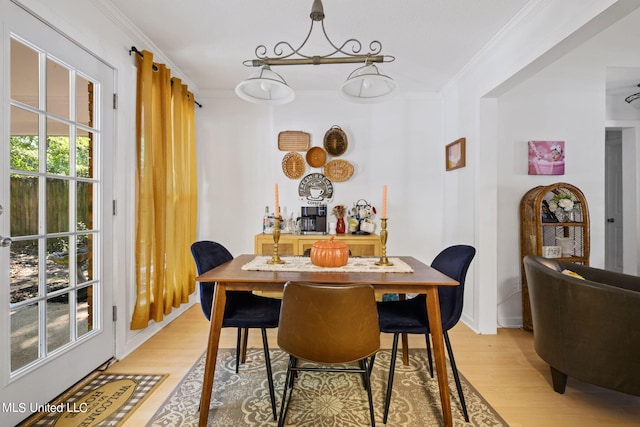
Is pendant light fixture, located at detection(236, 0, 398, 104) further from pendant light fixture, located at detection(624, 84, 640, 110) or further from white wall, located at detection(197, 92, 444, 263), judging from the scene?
pendant light fixture, located at detection(624, 84, 640, 110)

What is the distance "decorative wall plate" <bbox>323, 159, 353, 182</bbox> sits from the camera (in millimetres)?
3656

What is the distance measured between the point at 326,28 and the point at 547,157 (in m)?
2.35

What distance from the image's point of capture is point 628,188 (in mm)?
3670

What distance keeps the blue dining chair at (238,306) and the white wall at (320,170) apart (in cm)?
160

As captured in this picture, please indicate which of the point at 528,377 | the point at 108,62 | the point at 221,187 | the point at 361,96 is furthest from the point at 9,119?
the point at 528,377

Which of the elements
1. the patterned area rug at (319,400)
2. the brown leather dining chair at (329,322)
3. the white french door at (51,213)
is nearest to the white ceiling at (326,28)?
the white french door at (51,213)

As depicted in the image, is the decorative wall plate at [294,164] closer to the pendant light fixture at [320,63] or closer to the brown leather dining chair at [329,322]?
the pendant light fixture at [320,63]

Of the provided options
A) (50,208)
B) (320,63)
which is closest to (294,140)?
(320,63)

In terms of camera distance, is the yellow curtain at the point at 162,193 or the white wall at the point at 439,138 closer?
the white wall at the point at 439,138

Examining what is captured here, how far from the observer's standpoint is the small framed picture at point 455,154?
9.97 feet

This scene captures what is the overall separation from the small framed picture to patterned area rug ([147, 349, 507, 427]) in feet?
6.51

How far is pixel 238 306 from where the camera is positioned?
195 centimetres

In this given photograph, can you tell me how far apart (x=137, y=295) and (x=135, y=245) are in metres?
0.40

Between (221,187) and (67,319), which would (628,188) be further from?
(67,319)
